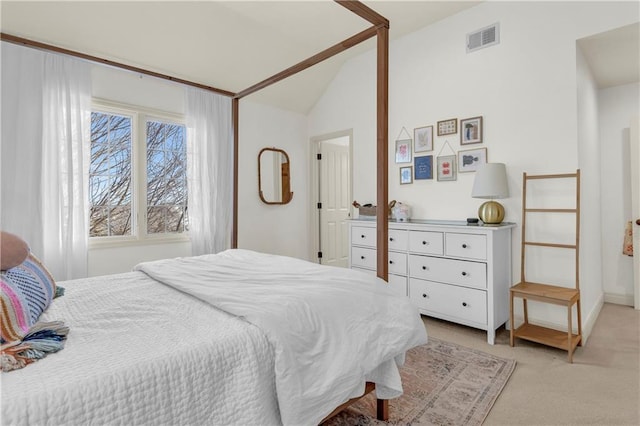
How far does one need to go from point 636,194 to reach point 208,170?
453cm

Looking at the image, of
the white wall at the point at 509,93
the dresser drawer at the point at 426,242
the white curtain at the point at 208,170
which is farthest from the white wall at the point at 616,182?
the white curtain at the point at 208,170

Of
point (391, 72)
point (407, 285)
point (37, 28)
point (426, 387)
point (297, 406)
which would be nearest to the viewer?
point (297, 406)

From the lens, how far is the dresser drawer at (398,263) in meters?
3.32

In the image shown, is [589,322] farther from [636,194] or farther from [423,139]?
[423,139]

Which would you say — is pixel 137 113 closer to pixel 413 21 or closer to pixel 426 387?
pixel 413 21

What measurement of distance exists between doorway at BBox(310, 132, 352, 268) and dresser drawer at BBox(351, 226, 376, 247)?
1142 mm

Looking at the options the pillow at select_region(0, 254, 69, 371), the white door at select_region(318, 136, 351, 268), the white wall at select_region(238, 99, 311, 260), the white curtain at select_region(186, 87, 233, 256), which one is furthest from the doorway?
the pillow at select_region(0, 254, 69, 371)

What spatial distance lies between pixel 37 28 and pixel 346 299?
324 centimetres

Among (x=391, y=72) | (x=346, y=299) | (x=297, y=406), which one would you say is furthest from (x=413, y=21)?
(x=297, y=406)

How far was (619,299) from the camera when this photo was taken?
368 cm

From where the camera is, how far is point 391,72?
398 cm

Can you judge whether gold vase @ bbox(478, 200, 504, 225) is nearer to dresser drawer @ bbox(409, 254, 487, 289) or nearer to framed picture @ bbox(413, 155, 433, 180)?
dresser drawer @ bbox(409, 254, 487, 289)

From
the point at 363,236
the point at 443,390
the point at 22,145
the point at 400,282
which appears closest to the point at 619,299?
the point at 400,282

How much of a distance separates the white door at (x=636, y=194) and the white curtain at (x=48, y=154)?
5324 mm
